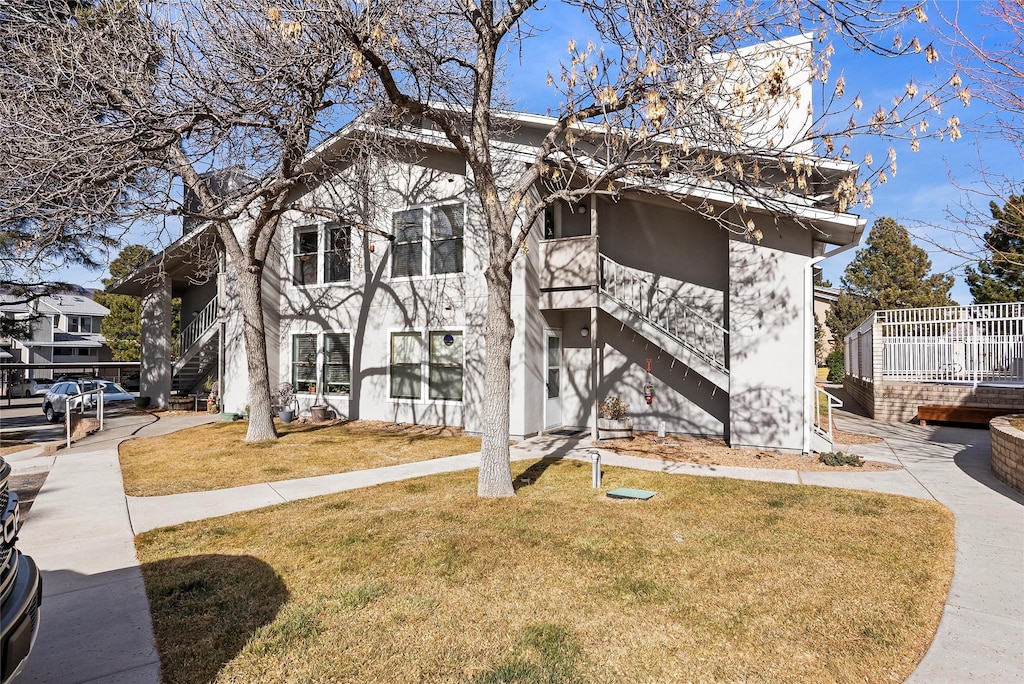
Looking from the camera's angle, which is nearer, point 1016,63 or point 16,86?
point 1016,63

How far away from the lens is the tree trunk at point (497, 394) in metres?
7.36

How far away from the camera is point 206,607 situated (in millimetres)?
4184

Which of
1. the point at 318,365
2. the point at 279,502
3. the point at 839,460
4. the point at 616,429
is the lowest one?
the point at 279,502

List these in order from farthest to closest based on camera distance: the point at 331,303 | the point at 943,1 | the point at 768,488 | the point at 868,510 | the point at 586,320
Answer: the point at 331,303, the point at 586,320, the point at 768,488, the point at 868,510, the point at 943,1

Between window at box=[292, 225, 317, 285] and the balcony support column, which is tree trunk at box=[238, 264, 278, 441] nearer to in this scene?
window at box=[292, 225, 317, 285]

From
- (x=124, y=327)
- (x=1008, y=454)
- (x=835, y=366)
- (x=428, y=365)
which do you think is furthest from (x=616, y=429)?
(x=124, y=327)

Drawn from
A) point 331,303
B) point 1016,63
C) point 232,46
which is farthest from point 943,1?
point 331,303

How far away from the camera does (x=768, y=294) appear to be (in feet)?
34.0

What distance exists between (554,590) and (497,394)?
324 centimetres

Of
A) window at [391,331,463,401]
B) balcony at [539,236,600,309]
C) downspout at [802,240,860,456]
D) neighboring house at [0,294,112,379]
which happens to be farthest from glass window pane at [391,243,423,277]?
neighboring house at [0,294,112,379]

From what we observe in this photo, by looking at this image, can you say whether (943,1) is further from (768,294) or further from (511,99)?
(511,99)

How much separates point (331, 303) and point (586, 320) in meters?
7.13

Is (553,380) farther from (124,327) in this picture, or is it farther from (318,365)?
(124,327)

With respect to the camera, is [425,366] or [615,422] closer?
[615,422]
